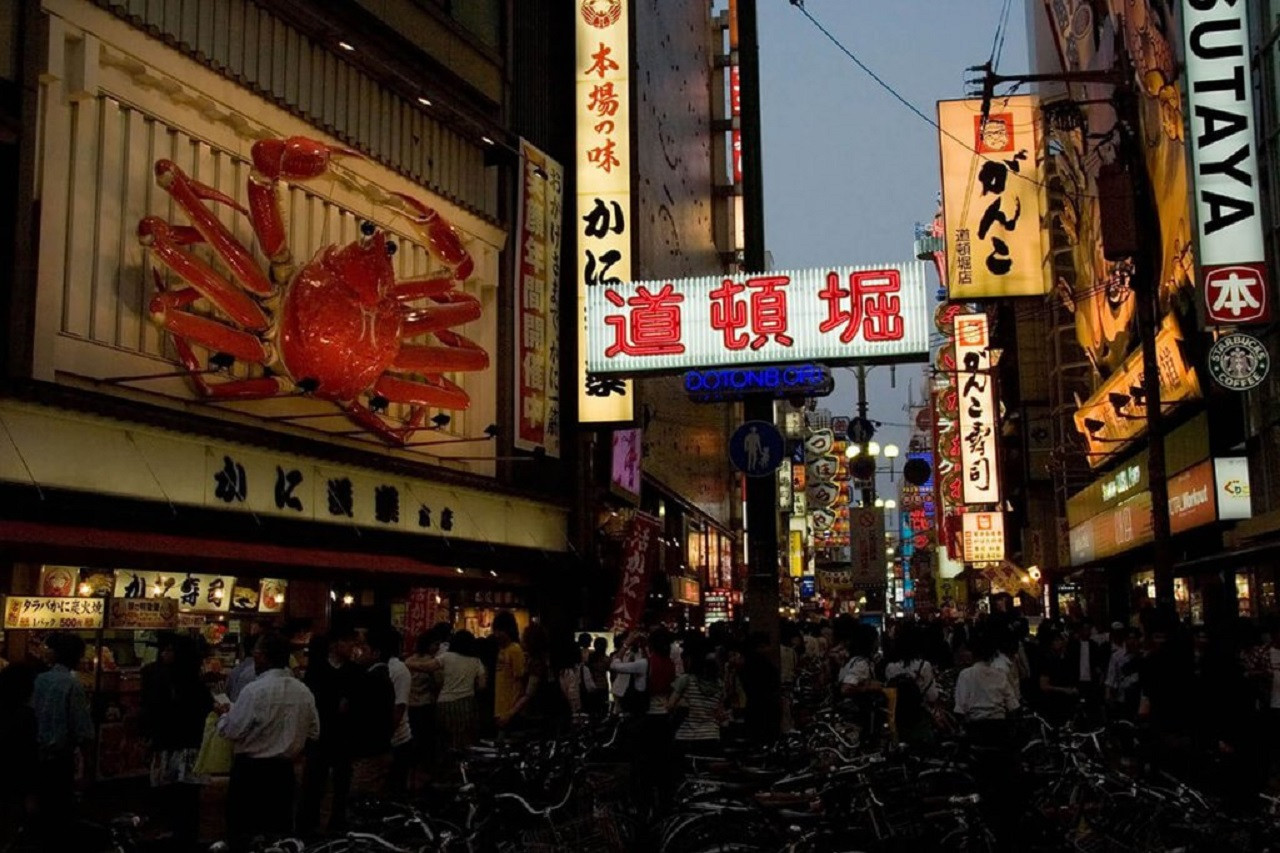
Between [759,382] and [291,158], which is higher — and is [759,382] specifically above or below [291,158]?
below

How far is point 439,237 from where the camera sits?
21.6 metres

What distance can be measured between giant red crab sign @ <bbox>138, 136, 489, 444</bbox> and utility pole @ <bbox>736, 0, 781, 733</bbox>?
528cm

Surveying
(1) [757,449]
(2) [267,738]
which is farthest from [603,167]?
(2) [267,738]

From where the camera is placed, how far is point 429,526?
862 inches

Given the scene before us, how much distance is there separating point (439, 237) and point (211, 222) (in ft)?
19.3

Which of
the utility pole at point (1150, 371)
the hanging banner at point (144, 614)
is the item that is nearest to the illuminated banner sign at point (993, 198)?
the utility pole at point (1150, 371)

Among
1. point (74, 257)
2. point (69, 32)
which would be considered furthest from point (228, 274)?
point (69, 32)

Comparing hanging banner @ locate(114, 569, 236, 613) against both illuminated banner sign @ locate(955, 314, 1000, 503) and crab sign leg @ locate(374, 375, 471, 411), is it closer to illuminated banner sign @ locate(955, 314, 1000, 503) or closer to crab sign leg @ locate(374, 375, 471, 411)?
crab sign leg @ locate(374, 375, 471, 411)

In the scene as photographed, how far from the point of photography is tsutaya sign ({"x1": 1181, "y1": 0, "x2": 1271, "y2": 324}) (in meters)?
19.3

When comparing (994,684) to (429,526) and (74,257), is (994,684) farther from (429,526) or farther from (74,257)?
(429,526)

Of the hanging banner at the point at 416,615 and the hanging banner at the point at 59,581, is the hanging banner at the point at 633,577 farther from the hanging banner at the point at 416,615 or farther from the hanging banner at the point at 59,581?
the hanging banner at the point at 59,581

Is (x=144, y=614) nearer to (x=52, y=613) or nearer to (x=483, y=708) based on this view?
(x=52, y=613)

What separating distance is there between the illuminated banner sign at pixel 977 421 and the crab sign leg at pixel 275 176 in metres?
32.8

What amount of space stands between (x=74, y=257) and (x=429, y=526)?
8.44m
